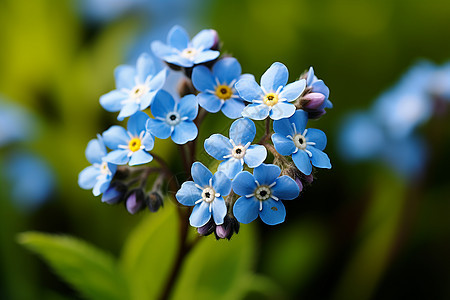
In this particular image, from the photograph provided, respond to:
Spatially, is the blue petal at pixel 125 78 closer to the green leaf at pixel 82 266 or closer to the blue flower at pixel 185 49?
the blue flower at pixel 185 49

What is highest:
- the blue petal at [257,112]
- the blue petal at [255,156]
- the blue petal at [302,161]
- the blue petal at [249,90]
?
the blue petal at [249,90]

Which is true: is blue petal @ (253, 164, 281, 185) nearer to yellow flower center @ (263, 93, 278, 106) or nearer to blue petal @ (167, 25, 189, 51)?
yellow flower center @ (263, 93, 278, 106)

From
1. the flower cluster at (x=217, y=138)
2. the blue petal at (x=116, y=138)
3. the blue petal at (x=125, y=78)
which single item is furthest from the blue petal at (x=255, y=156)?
the blue petal at (x=125, y=78)

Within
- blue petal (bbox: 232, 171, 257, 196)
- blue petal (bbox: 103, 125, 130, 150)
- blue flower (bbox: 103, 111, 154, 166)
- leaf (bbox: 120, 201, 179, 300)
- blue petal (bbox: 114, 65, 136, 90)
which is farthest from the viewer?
leaf (bbox: 120, 201, 179, 300)

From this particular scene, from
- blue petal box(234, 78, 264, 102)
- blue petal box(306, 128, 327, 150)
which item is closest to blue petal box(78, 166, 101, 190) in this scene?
blue petal box(234, 78, 264, 102)

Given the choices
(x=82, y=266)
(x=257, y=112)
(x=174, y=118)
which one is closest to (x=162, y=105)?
(x=174, y=118)

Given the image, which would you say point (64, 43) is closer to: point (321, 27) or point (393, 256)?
point (321, 27)
